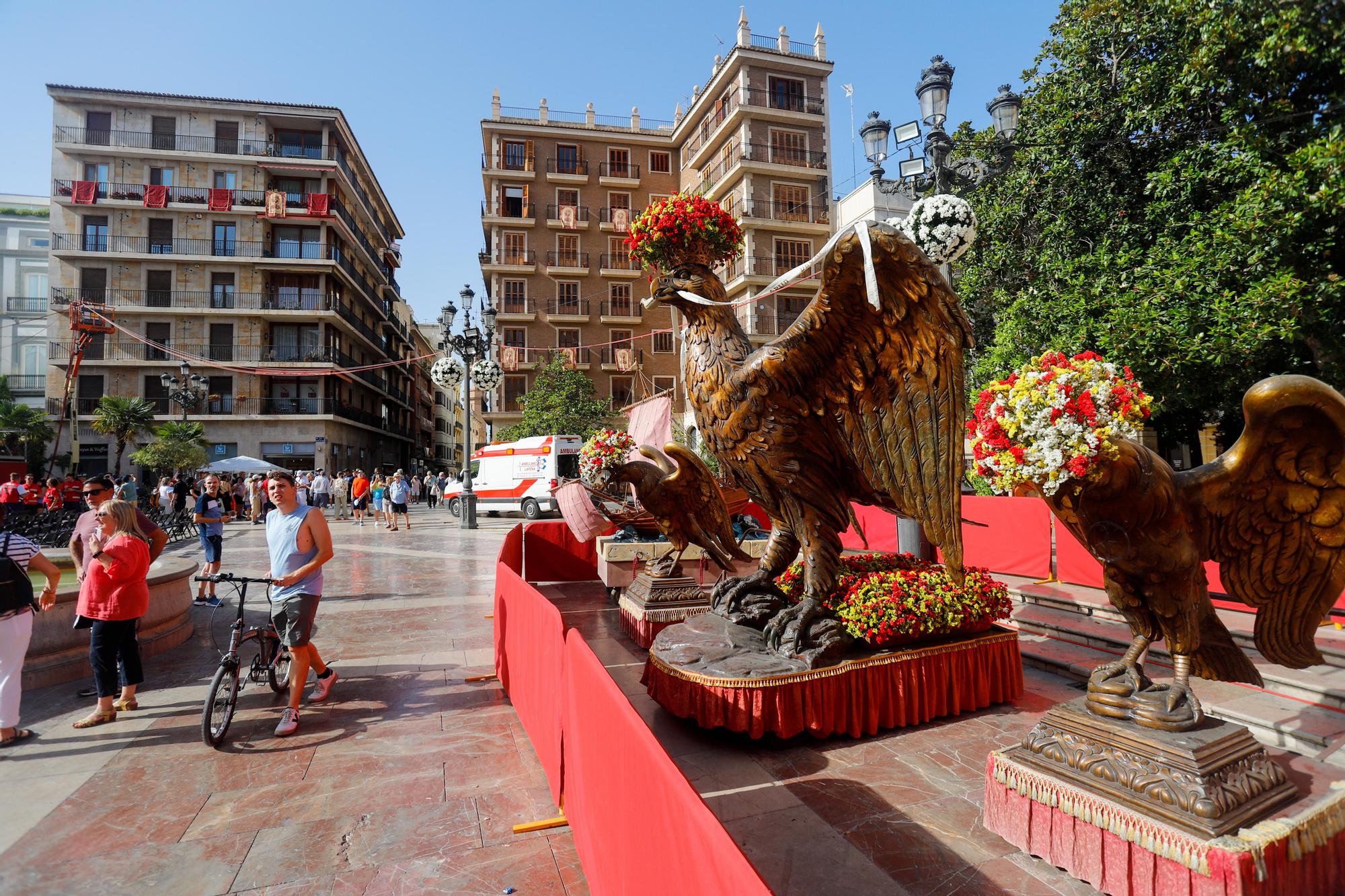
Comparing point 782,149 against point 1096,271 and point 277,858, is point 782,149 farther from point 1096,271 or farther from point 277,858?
point 277,858

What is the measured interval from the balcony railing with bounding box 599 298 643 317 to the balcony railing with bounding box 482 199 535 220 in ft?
19.4

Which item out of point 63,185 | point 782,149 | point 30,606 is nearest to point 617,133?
point 782,149

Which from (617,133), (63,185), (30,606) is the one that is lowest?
(30,606)

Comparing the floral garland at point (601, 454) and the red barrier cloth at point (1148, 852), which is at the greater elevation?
the floral garland at point (601, 454)

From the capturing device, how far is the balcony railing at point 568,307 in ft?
103

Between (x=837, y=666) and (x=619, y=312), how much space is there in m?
29.6

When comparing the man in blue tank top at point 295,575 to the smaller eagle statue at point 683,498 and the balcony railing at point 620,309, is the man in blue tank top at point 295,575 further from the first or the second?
the balcony railing at point 620,309

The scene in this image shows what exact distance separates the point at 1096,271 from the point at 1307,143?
96.1 inches

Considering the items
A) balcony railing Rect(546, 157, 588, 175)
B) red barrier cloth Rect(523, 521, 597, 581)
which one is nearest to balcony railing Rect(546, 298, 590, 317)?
balcony railing Rect(546, 157, 588, 175)

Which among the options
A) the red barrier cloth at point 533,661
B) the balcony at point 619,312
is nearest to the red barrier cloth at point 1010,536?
the red barrier cloth at point 533,661

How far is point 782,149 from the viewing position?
28.9 meters

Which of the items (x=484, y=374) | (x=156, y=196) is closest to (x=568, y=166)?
(x=156, y=196)

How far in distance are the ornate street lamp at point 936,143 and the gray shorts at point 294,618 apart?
6302 mm

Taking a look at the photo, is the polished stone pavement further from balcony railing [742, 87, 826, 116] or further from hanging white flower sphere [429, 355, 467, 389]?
balcony railing [742, 87, 826, 116]
